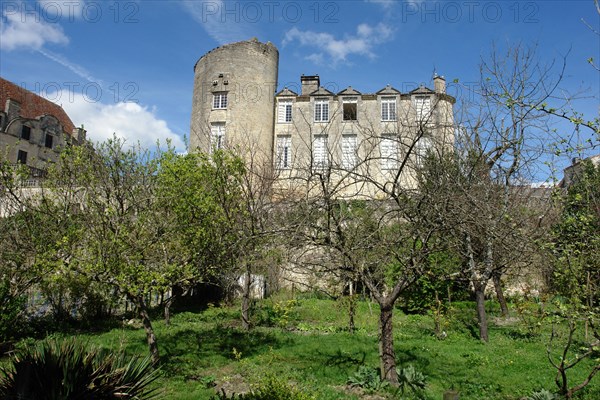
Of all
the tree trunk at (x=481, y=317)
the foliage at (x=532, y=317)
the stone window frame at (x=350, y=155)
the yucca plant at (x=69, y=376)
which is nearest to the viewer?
the yucca plant at (x=69, y=376)

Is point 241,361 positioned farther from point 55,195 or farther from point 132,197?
point 55,195

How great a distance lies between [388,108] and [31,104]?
3634cm

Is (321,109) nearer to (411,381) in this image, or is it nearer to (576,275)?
(411,381)

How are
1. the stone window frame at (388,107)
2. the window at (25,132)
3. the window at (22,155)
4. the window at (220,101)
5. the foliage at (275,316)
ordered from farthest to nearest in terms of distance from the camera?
the window at (25,132)
the window at (22,155)
the stone window frame at (388,107)
the window at (220,101)
the foliage at (275,316)

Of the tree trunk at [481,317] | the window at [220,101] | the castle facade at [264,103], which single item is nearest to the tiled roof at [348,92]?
the castle facade at [264,103]

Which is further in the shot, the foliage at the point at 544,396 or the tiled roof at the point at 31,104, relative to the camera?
the tiled roof at the point at 31,104

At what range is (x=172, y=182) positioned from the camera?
10.9 meters

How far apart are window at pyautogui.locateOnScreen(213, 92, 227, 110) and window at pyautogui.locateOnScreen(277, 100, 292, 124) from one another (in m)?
4.24

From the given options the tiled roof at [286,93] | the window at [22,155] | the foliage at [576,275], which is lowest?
the foliage at [576,275]

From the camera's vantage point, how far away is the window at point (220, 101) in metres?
31.2

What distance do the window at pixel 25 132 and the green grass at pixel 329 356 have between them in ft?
113

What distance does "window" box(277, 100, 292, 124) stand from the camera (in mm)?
33125

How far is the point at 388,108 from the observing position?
3250 cm

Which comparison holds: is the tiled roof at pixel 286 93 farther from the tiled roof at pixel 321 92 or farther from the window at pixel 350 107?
the window at pixel 350 107
